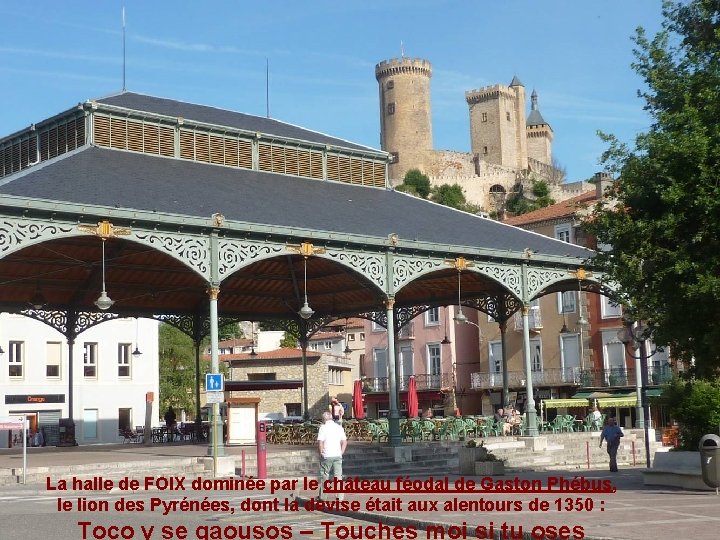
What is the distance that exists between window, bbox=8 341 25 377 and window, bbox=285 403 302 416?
21778mm

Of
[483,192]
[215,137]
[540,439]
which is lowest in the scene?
[540,439]

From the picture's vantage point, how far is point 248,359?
6638 cm

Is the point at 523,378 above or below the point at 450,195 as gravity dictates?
below

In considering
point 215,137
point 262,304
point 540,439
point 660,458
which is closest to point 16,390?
point 262,304

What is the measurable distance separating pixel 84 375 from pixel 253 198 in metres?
26.2

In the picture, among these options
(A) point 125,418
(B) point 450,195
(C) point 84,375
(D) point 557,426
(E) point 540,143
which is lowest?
(D) point 557,426

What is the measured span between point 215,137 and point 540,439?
39.4ft

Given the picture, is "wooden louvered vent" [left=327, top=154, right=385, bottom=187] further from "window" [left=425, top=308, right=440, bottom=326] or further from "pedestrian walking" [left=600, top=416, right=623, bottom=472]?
"window" [left=425, top=308, right=440, bottom=326]

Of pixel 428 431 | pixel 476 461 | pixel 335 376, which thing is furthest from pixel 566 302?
pixel 476 461

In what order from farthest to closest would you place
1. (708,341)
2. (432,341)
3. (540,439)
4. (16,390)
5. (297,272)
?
(432,341) < (16,390) < (297,272) < (540,439) < (708,341)

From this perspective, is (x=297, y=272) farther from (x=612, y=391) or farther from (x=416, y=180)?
(x=416, y=180)

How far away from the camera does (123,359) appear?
51.7 meters

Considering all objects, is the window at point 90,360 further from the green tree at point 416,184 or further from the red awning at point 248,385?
the green tree at point 416,184

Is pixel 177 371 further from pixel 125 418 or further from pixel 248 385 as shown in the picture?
pixel 248 385
